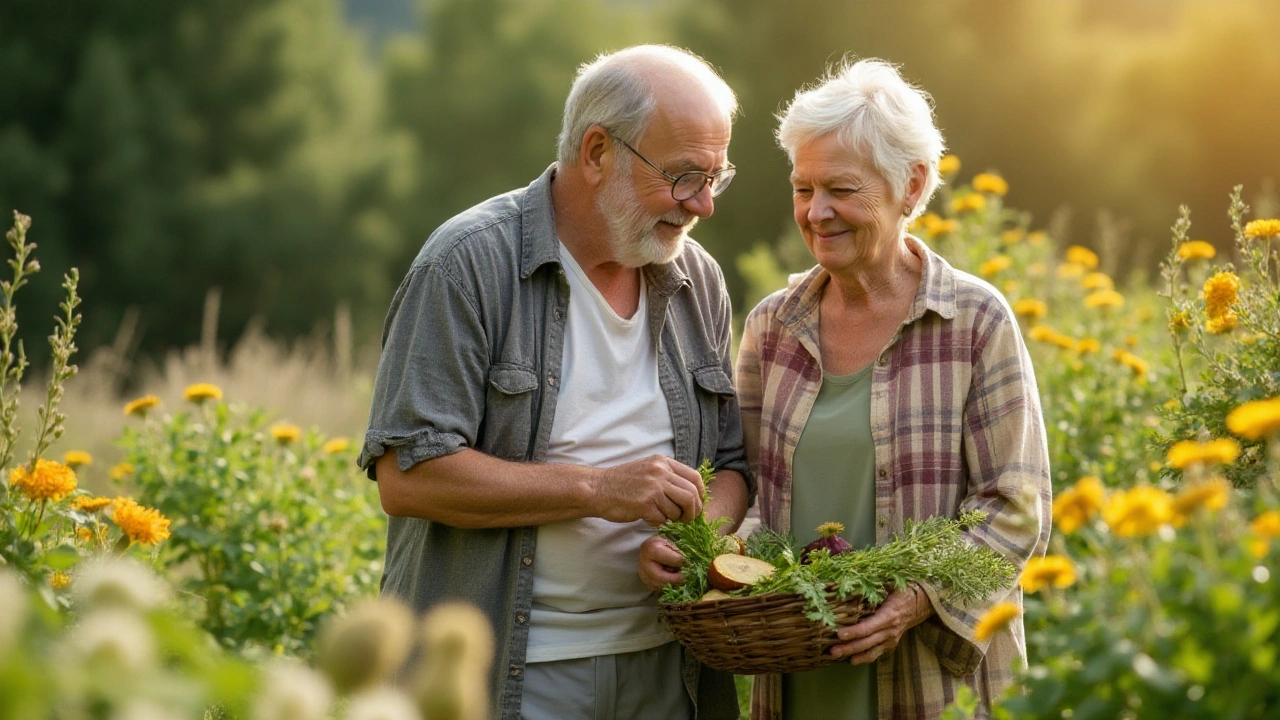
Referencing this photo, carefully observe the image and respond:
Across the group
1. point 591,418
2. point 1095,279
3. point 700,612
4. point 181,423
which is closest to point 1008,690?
point 700,612

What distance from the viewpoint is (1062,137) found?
18.6 meters

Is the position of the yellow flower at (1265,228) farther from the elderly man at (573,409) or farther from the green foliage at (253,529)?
the green foliage at (253,529)

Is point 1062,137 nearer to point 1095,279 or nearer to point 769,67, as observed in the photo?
point 769,67

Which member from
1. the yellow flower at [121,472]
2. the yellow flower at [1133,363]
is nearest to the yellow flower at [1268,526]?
the yellow flower at [1133,363]

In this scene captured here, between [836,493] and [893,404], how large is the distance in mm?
263

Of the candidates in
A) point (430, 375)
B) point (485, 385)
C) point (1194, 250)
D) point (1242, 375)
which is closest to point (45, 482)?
point (430, 375)

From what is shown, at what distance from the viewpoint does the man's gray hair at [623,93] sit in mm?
2785

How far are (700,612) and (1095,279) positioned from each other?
10.9 ft

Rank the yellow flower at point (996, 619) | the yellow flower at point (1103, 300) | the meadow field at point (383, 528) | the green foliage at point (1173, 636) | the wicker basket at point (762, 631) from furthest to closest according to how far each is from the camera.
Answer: the yellow flower at point (1103, 300)
the wicker basket at point (762, 631)
the yellow flower at point (996, 619)
the green foliage at point (1173, 636)
the meadow field at point (383, 528)

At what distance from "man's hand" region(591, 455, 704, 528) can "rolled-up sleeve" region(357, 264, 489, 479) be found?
1.04 feet

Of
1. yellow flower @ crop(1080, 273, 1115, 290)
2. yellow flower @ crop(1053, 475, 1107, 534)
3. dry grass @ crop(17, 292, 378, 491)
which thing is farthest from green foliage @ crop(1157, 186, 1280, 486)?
dry grass @ crop(17, 292, 378, 491)

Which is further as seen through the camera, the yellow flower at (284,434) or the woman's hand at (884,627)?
the yellow flower at (284,434)

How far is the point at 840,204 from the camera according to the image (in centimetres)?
273

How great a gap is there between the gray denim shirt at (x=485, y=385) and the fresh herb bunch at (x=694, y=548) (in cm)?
32
